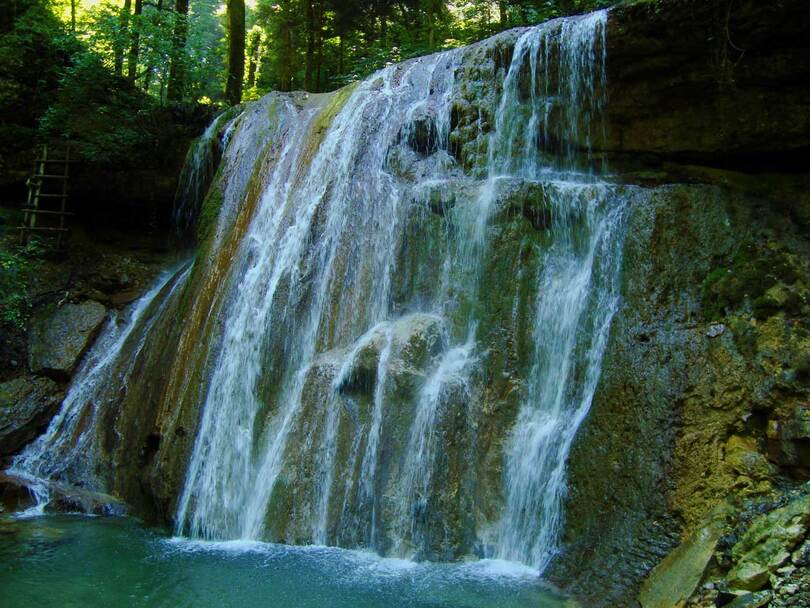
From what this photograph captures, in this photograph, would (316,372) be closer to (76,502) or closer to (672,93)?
(76,502)

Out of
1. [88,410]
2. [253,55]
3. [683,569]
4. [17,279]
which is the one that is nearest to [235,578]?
[683,569]

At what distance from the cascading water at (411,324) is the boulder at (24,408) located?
36 cm

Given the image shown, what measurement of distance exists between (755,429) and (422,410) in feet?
Answer: 10.4

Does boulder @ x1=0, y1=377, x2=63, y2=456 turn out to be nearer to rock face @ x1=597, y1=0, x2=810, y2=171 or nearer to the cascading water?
the cascading water

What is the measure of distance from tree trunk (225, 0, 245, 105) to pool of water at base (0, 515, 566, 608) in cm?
1190

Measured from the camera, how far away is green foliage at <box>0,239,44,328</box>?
37.8ft

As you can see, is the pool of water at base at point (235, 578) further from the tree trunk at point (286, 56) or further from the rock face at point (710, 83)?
the tree trunk at point (286, 56)

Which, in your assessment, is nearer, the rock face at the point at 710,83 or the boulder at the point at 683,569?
the boulder at the point at 683,569

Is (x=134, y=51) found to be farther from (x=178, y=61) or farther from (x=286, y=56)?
(x=286, y=56)

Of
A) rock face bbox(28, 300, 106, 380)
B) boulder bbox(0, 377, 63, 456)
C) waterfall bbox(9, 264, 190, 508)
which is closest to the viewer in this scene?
waterfall bbox(9, 264, 190, 508)

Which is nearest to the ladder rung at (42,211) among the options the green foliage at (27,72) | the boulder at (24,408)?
the green foliage at (27,72)

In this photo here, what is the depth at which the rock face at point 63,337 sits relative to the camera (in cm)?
1132

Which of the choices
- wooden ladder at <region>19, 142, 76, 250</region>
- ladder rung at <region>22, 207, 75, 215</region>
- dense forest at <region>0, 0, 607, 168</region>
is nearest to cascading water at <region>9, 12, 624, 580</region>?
dense forest at <region>0, 0, 607, 168</region>

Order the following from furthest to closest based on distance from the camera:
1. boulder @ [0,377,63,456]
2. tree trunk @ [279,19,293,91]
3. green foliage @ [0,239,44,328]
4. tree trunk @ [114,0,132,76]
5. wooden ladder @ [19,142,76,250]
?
1. tree trunk @ [279,19,293,91]
2. tree trunk @ [114,0,132,76]
3. wooden ladder @ [19,142,76,250]
4. green foliage @ [0,239,44,328]
5. boulder @ [0,377,63,456]
